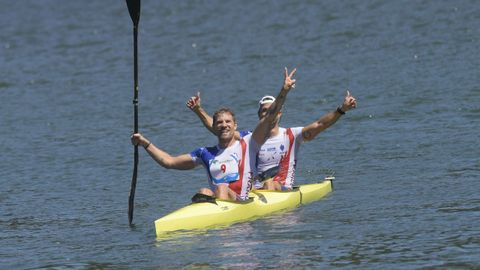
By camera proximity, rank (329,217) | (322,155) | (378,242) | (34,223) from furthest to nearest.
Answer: (322,155), (34,223), (329,217), (378,242)

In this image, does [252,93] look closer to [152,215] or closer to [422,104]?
[422,104]

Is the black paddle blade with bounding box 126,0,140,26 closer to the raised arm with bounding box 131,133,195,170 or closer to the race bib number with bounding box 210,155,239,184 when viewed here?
the raised arm with bounding box 131,133,195,170

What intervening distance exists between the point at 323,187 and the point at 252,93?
1049 cm

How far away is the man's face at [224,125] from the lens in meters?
15.2

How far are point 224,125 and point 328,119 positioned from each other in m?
1.81

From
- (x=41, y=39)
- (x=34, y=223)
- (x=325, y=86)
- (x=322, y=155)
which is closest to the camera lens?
(x=34, y=223)

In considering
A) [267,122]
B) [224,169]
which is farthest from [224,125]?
[267,122]

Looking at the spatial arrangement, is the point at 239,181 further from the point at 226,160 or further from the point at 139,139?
the point at 139,139

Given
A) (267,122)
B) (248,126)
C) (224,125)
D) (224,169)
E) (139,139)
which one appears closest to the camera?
(139,139)

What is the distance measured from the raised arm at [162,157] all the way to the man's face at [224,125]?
560mm

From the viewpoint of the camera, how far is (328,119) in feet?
53.7

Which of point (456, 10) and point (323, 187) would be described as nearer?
point (323, 187)

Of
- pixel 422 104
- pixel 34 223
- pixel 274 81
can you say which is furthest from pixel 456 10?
pixel 34 223

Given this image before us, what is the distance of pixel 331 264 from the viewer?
41.6ft
